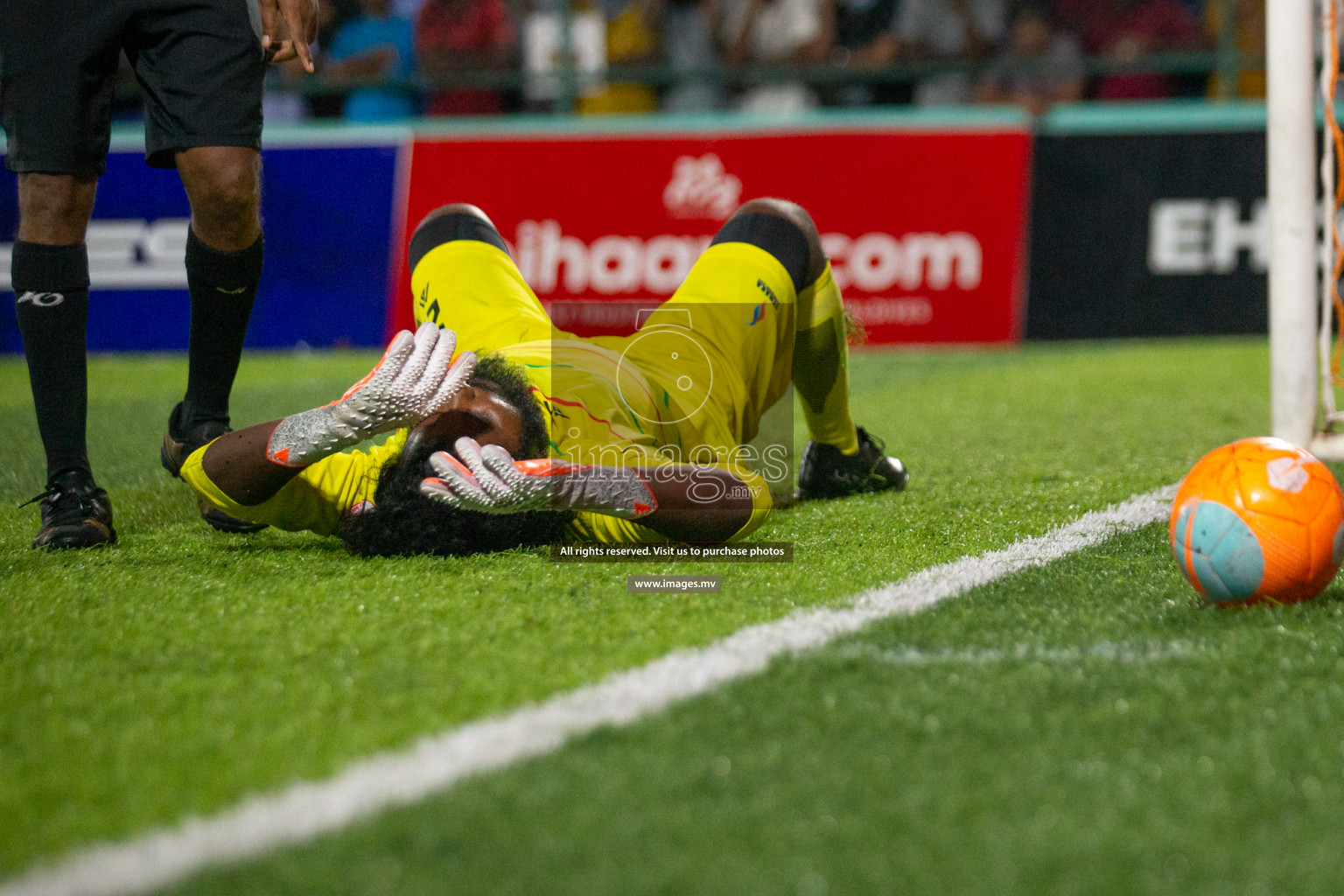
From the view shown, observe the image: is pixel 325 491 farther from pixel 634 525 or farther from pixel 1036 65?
pixel 1036 65

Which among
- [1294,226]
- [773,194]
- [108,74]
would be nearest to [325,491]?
[108,74]

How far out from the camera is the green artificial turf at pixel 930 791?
3.94ft

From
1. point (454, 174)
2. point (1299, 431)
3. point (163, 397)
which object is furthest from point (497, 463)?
point (454, 174)

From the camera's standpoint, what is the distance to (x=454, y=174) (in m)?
7.97

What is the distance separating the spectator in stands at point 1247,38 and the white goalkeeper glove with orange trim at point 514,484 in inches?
282

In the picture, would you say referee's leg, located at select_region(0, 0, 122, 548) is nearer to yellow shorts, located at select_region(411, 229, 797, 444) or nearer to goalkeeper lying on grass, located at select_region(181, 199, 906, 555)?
goalkeeper lying on grass, located at select_region(181, 199, 906, 555)

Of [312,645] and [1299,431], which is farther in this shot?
[1299,431]

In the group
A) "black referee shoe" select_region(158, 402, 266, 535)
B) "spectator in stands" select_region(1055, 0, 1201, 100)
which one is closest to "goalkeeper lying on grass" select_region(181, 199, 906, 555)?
"black referee shoe" select_region(158, 402, 266, 535)

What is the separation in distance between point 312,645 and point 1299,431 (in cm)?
271

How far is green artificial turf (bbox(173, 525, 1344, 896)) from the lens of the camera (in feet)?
3.94

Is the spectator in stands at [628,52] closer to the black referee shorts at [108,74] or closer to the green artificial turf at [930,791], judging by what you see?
the black referee shorts at [108,74]

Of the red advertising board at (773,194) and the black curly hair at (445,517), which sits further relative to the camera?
the red advertising board at (773,194)

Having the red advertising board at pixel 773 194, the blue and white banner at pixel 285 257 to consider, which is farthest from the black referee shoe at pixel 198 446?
the blue and white banner at pixel 285 257

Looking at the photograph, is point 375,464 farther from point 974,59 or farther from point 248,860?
point 974,59
